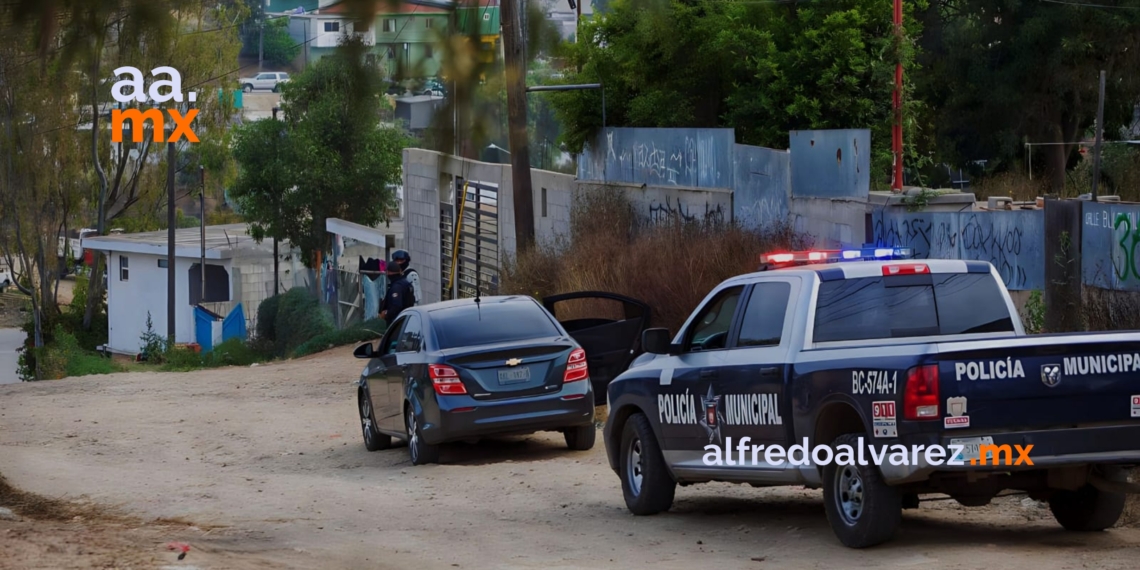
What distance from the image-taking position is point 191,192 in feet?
186

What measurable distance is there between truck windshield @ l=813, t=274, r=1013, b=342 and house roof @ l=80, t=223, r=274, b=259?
44.3 metres

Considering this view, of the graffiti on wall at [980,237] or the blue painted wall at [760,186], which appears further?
the blue painted wall at [760,186]

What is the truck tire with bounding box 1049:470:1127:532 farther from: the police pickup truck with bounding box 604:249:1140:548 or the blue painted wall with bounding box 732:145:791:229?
the blue painted wall with bounding box 732:145:791:229

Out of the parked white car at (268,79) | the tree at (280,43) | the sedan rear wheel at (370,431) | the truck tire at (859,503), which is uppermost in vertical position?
the parked white car at (268,79)

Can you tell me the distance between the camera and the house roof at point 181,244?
51250 millimetres

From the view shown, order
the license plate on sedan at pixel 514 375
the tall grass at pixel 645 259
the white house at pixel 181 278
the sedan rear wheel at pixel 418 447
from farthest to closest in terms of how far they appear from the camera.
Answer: the white house at pixel 181 278, the tall grass at pixel 645 259, the sedan rear wheel at pixel 418 447, the license plate on sedan at pixel 514 375

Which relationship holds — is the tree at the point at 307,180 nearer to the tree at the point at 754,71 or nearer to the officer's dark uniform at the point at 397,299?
the tree at the point at 754,71

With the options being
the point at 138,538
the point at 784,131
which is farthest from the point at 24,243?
the point at 138,538

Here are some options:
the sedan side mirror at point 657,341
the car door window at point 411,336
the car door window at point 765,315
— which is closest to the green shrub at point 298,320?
the car door window at point 411,336

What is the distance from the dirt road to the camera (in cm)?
837

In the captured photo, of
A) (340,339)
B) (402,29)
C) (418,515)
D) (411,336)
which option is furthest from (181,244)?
(402,29)

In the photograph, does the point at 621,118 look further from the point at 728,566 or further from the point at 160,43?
the point at 160,43

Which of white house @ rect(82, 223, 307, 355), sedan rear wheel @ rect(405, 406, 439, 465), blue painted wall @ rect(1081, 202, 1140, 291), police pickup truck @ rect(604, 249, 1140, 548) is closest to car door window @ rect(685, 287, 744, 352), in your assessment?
police pickup truck @ rect(604, 249, 1140, 548)

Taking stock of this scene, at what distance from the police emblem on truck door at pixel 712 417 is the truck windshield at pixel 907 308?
108cm
